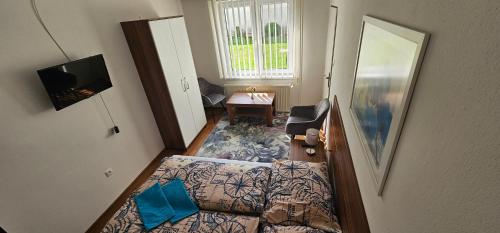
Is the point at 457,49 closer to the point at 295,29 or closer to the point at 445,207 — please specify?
the point at 445,207

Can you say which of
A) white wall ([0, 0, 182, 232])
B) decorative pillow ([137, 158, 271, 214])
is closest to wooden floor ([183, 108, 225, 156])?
white wall ([0, 0, 182, 232])

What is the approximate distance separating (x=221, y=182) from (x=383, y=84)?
64.6 inches

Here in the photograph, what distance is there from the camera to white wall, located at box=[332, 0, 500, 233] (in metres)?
0.37

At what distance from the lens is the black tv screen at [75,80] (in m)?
1.87

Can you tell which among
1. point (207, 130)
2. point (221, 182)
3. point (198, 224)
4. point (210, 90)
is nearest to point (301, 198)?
point (221, 182)

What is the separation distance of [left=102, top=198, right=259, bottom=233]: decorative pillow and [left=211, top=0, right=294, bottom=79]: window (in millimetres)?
3003

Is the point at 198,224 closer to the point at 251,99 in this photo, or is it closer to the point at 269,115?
the point at 269,115

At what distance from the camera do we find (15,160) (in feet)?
5.65

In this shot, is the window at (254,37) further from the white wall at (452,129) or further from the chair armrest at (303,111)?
the white wall at (452,129)

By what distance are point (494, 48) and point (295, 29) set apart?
11.8 feet

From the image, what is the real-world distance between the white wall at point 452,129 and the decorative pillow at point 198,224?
116 cm

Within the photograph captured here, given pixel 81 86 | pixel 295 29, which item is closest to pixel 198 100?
pixel 81 86

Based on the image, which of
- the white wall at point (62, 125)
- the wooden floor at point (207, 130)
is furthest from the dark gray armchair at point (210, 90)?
the white wall at point (62, 125)

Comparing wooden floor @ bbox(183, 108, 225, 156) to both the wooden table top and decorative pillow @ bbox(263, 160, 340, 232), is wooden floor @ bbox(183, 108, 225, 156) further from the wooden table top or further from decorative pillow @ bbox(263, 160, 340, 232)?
decorative pillow @ bbox(263, 160, 340, 232)
